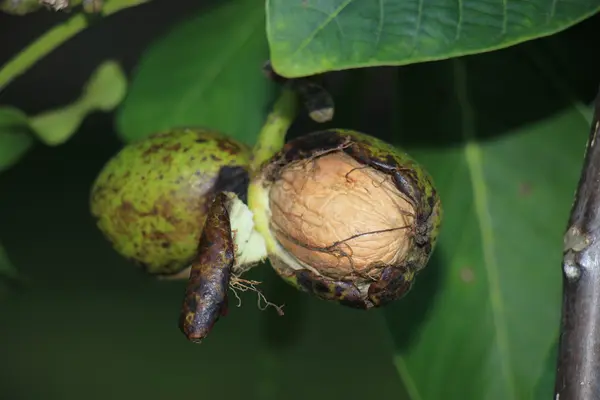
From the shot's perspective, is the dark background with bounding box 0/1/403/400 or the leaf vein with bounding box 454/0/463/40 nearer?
the leaf vein with bounding box 454/0/463/40

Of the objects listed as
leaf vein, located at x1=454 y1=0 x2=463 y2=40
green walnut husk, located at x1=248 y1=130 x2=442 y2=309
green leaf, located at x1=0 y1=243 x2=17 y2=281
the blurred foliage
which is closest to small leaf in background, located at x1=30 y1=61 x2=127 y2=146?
the blurred foliage

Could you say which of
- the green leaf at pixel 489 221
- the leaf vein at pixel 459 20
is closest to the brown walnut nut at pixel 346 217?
the leaf vein at pixel 459 20

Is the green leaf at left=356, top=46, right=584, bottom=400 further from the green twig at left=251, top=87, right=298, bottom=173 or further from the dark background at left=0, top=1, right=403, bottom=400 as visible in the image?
the dark background at left=0, top=1, right=403, bottom=400

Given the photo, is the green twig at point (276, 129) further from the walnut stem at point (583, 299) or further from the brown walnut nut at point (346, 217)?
the walnut stem at point (583, 299)

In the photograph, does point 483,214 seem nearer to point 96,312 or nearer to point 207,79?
point 207,79

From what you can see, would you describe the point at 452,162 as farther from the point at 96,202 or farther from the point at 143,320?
the point at 143,320

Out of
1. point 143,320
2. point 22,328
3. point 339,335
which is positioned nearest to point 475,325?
point 339,335

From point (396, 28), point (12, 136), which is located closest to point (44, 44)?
point (12, 136)
